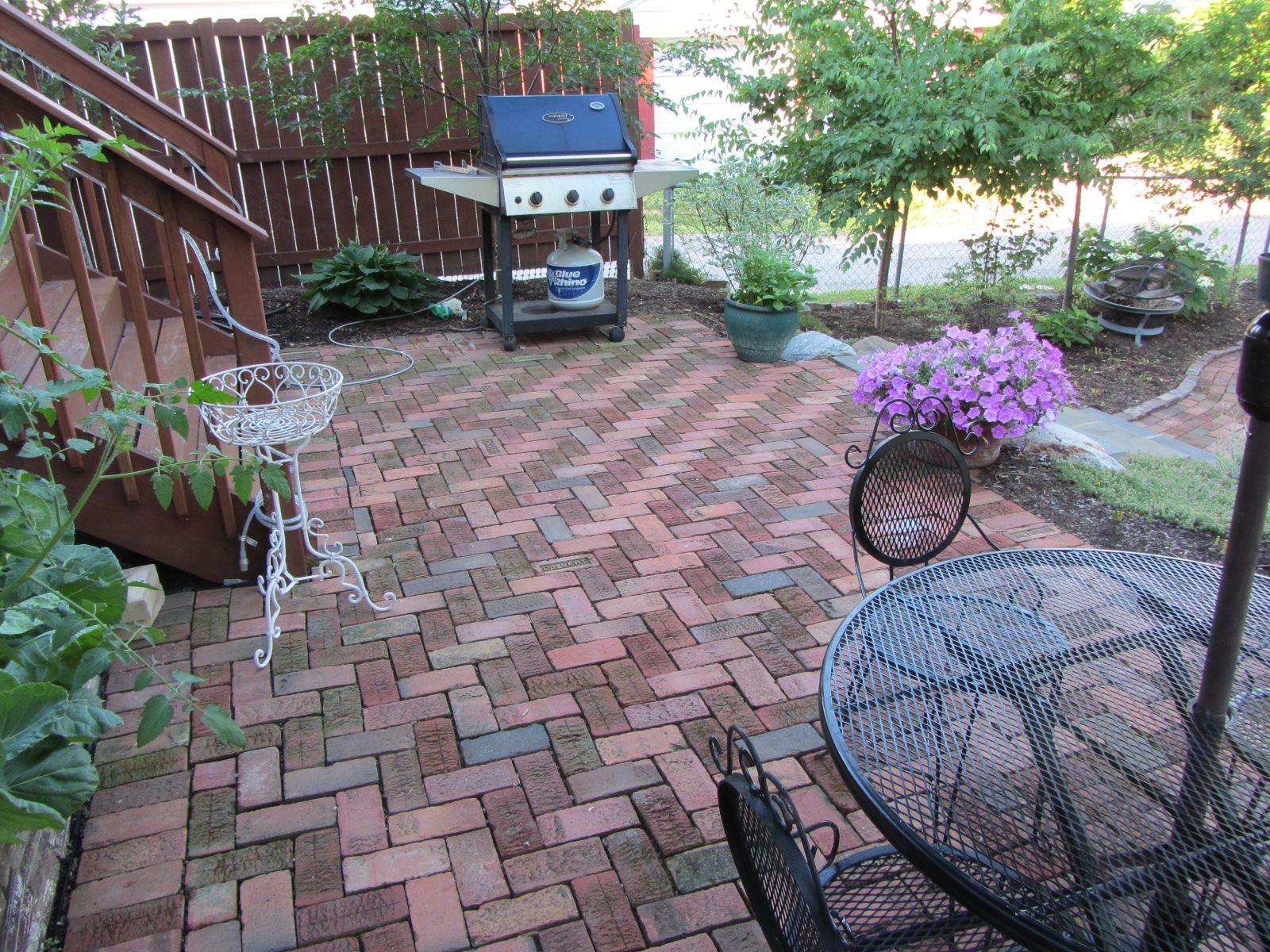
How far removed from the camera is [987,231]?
631 cm

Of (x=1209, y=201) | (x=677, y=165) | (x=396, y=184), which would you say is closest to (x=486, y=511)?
(x=677, y=165)

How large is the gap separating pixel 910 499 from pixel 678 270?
5.12 m

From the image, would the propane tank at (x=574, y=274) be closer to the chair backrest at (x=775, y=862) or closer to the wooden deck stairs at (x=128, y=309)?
the wooden deck stairs at (x=128, y=309)

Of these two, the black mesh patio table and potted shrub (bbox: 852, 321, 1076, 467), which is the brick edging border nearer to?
potted shrub (bbox: 852, 321, 1076, 467)

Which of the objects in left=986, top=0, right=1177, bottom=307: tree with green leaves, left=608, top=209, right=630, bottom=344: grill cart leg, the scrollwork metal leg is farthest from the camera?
left=608, top=209, right=630, bottom=344: grill cart leg

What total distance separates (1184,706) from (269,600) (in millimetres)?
2227

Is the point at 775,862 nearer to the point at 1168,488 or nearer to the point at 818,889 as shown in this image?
the point at 818,889

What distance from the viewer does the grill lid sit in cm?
492

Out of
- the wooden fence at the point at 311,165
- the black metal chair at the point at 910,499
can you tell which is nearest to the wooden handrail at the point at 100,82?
the wooden fence at the point at 311,165

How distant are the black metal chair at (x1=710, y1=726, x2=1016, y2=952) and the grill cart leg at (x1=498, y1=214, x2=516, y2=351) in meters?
3.99

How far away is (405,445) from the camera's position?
4.03m

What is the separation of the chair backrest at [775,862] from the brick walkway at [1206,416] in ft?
13.2

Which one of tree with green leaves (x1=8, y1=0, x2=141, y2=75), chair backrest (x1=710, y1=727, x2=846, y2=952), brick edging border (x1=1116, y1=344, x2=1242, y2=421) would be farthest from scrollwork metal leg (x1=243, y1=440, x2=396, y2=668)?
brick edging border (x1=1116, y1=344, x2=1242, y2=421)

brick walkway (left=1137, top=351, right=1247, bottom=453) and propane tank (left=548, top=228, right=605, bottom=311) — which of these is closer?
brick walkway (left=1137, top=351, right=1247, bottom=453)
